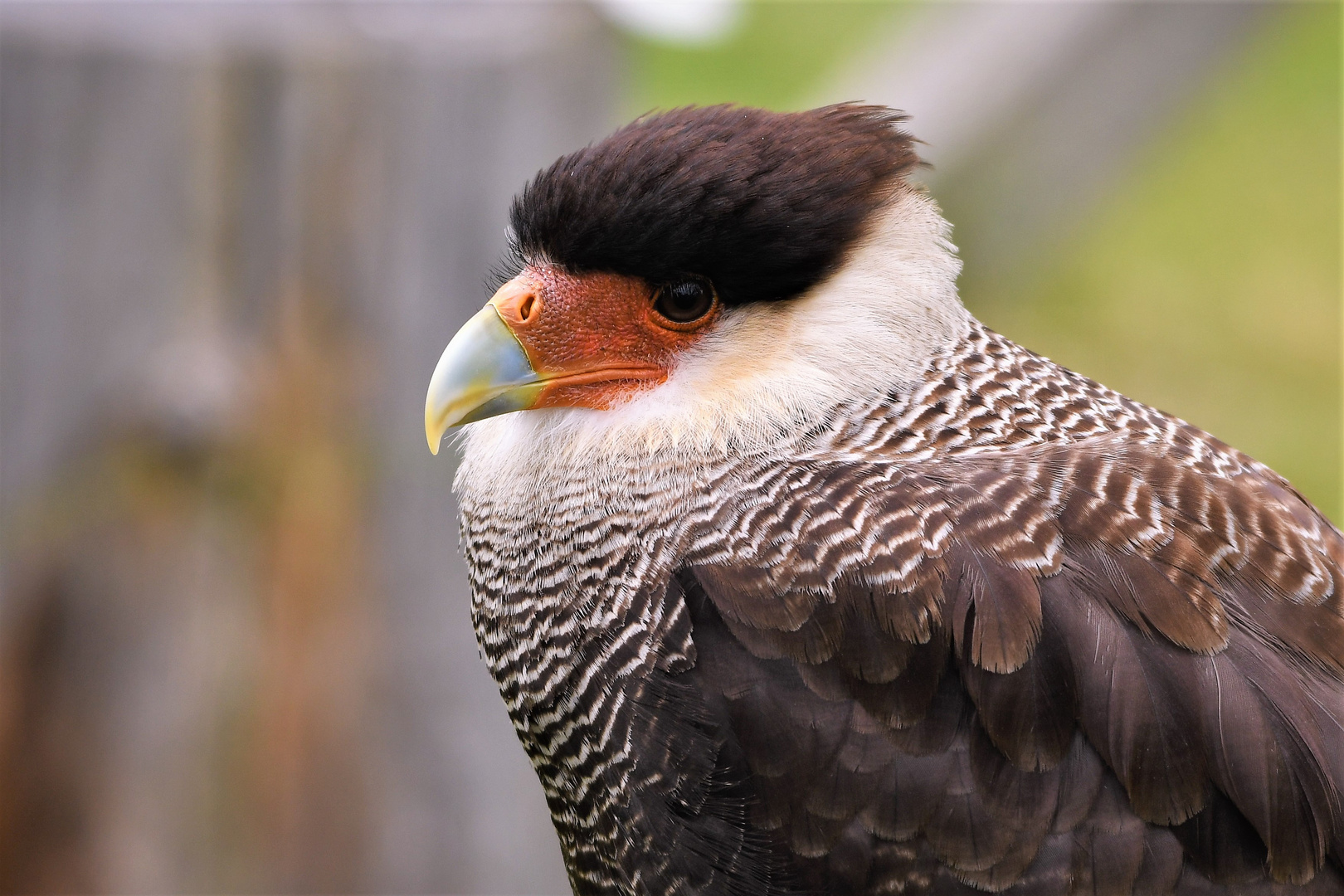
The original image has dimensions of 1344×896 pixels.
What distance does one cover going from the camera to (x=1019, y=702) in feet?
8.15

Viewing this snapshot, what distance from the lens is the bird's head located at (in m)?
2.79

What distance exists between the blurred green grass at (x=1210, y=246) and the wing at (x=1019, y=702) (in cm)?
443

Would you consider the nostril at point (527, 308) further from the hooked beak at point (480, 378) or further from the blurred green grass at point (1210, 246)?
the blurred green grass at point (1210, 246)

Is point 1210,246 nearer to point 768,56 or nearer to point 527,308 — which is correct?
point 768,56

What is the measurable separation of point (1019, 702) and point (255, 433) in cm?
267

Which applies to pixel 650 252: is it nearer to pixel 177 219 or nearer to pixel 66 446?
pixel 177 219

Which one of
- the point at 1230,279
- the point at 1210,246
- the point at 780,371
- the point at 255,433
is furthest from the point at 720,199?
the point at 1210,246

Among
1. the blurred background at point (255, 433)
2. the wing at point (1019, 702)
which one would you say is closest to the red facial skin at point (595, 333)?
the wing at point (1019, 702)

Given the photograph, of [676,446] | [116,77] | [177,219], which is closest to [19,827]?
[177,219]

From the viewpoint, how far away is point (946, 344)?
9.78 ft

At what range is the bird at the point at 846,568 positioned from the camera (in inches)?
98.2

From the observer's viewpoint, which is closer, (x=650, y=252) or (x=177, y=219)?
(x=650, y=252)

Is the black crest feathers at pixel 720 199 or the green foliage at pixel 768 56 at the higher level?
the green foliage at pixel 768 56

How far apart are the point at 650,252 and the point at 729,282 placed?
0.17m
